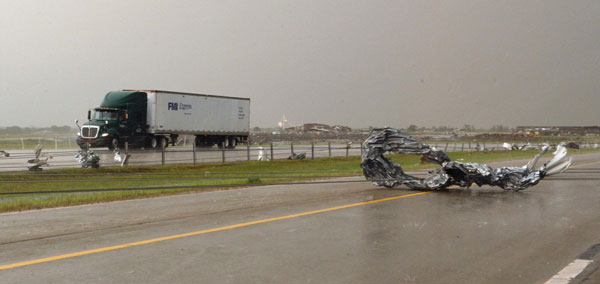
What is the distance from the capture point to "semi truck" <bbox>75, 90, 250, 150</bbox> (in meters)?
42.2

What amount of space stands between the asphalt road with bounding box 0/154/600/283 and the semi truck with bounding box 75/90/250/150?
2779cm

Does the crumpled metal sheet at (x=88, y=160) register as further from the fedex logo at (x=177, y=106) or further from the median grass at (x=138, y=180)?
the fedex logo at (x=177, y=106)

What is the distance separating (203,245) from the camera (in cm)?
707

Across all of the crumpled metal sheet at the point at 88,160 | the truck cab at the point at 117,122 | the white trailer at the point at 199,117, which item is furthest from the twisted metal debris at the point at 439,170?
the truck cab at the point at 117,122

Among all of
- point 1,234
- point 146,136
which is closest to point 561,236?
point 1,234

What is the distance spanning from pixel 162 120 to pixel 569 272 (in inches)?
1676

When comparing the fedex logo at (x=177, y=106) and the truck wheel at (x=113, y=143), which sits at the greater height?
the fedex logo at (x=177, y=106)

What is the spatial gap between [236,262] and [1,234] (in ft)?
12.8

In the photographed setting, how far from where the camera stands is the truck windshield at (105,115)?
4231cm

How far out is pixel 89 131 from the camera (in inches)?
1631

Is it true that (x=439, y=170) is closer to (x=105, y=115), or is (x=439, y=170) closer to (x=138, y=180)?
(x=138, y=180)

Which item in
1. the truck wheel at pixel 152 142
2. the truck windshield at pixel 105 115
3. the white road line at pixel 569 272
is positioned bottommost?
the white road line at pixel 569 272

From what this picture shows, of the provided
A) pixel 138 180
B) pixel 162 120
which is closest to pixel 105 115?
pixel 162 120

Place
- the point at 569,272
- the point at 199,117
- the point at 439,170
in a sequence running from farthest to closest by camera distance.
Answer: the point at 199,117, the point at 439,170, the point at 569,272
